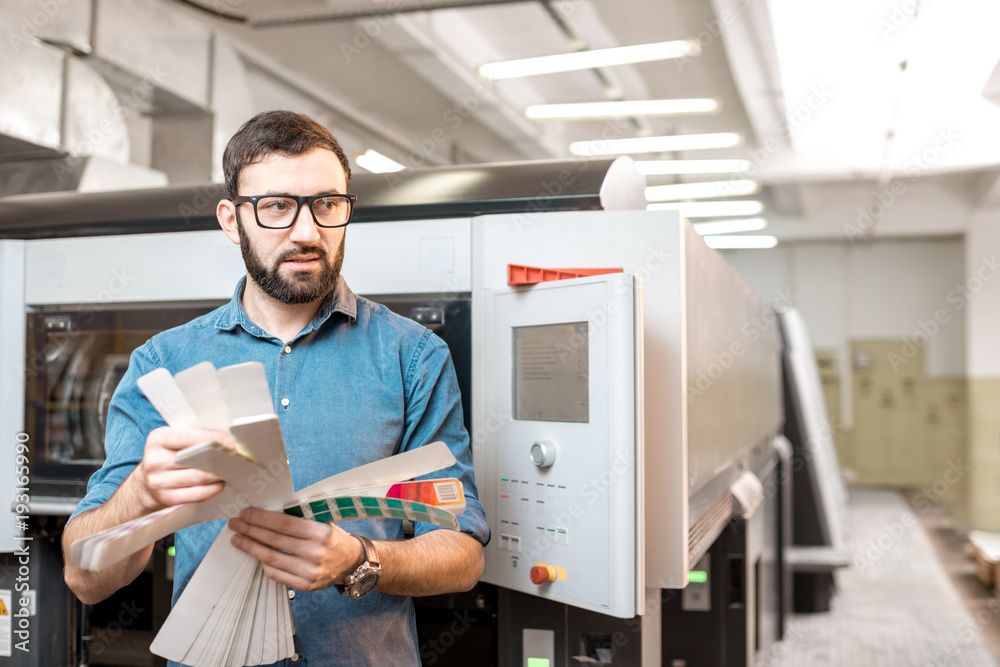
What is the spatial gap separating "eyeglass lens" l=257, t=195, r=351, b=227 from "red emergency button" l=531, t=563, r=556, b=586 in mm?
799

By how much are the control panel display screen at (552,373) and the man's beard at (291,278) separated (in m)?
0.50

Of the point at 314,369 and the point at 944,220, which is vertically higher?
the point at 944,220

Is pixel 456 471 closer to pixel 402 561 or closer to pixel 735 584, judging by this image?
pixel 402 561

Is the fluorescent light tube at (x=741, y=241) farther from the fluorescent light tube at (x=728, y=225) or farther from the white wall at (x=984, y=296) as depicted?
the white wall at (x=984, y=296)

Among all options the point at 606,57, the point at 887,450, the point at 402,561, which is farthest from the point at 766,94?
the point at 887,450

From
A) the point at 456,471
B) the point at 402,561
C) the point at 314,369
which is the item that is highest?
the point at 314,369

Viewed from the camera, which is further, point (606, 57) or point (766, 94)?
point (766, 94)

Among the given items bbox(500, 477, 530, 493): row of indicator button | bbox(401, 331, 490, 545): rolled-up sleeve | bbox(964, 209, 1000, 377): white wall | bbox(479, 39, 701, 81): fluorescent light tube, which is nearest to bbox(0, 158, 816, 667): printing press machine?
bbox(500, 477, 530, 493): row of indicator button

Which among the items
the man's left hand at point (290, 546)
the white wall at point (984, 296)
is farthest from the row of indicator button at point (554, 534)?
the white wall at point (984, 296)

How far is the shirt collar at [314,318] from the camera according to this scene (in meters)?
1.40

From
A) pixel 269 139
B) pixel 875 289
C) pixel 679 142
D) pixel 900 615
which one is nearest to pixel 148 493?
pixel 269 139

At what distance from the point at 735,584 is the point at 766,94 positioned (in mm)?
4062

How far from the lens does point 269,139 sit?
4.24 feet

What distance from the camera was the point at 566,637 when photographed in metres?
1.77
